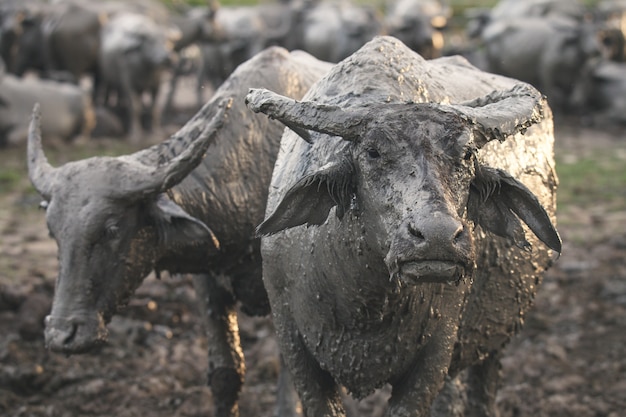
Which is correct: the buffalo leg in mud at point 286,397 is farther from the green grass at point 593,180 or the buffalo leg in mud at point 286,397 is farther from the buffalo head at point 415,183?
the green grass at point 593,180

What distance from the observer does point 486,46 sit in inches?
826

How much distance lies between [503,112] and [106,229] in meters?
2.22

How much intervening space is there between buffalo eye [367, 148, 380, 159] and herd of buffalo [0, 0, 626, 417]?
0.10 ft

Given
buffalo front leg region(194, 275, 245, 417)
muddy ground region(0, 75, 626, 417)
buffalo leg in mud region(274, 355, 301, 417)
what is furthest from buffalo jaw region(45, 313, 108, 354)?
muddy ground region(0, 75, 626, 417)

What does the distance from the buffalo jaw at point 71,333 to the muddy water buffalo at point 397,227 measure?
107cm

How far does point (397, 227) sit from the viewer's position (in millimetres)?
3539

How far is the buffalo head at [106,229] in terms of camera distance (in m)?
5.23

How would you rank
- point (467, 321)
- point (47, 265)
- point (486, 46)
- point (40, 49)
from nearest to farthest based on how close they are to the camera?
point (467, 321) → point (47, 265) → point (40, 49) → point (486, 46)

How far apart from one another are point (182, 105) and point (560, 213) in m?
12.3

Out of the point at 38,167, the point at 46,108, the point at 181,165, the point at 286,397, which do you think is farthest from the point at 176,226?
the point at 46,108

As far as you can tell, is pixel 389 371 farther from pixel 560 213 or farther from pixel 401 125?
pixel 560 213

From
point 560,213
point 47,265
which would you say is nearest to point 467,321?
point 47,265

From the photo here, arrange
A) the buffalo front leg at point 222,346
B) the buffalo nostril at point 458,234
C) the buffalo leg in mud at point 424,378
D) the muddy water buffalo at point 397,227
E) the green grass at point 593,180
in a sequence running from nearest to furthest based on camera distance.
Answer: the buffalo nostril at point 458,234, the muddy water buffalo at point 397,227, the buffalo leg in mud at point 424,378, the buffalo front leg at point 222,346, the green grass at point 593,180

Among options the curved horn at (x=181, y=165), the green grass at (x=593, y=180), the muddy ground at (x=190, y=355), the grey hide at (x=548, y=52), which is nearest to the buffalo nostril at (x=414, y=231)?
the curved horn at (x=181, y=165)
